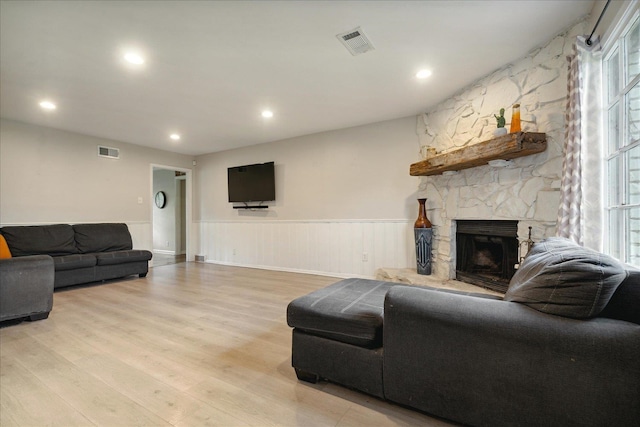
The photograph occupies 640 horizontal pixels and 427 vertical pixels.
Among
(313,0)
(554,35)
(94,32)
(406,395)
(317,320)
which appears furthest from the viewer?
(554,35)

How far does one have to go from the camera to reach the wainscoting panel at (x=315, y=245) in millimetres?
4191

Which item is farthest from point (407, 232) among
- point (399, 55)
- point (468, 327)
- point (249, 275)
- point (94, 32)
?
point (94, 32)

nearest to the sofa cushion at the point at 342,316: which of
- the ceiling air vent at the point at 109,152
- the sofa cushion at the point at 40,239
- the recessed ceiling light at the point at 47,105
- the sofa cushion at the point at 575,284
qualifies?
the sofa cushion at the point at 575,284

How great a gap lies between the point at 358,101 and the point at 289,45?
1.39 metres

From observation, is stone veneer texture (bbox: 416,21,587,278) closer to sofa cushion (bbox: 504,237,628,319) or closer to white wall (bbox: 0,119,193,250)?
sofa cushion (bbox: 504,237,628,319)

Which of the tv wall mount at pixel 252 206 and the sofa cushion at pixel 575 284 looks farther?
the tv wall mount at pixel 252 206

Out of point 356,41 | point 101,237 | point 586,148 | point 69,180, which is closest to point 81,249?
point 101,237

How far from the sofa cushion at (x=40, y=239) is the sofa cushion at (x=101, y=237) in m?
0.10

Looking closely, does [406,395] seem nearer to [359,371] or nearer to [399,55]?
[359,371]

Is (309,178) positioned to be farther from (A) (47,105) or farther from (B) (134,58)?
(A) (47,105)

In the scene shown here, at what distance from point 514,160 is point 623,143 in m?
0.92

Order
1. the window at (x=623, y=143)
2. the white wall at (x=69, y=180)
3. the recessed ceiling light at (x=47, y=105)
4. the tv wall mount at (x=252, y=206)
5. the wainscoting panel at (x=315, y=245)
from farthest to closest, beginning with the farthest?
the tv wall mount at (x=252, y=206)
the wainscoting panel at (x=315, y=245)
the white wall at (x=69, y=180)
the recessed ceiling light at (x=47, y=105)
the window at (x=623, y=143)

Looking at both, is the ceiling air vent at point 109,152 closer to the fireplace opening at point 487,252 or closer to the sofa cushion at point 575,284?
the fireplace opening at point 487,252

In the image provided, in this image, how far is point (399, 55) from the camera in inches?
98.8
